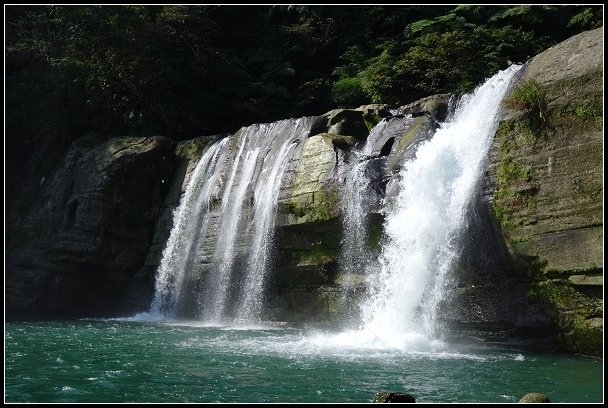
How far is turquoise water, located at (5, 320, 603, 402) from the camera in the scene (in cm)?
823

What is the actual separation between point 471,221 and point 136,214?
12.7m

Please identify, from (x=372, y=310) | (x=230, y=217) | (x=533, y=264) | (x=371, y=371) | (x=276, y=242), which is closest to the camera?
(x=371, y=371)

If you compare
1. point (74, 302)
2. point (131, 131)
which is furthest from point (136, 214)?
point (131, 131)

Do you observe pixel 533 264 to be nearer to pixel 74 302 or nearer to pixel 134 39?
pixel 74 302

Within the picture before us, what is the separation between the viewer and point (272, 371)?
32.0 feet

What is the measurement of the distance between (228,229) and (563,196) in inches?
390

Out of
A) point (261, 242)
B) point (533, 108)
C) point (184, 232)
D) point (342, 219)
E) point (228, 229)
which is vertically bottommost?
point (261, 242)

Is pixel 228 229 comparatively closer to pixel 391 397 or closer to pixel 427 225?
pixel 427 225

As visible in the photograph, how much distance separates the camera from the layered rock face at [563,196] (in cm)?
1139

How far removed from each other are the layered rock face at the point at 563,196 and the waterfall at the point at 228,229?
6.69 metres

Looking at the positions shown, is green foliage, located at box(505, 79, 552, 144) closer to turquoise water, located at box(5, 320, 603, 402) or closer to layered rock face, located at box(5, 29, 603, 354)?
layered rock face, located at box(5, 29, 603, 354)

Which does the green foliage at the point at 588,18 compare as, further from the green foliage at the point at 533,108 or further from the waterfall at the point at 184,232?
the waterfall at the point at 184,232

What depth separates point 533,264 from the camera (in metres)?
12.1

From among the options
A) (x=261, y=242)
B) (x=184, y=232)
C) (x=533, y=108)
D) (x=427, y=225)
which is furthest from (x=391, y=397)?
(x=184, y=232)
